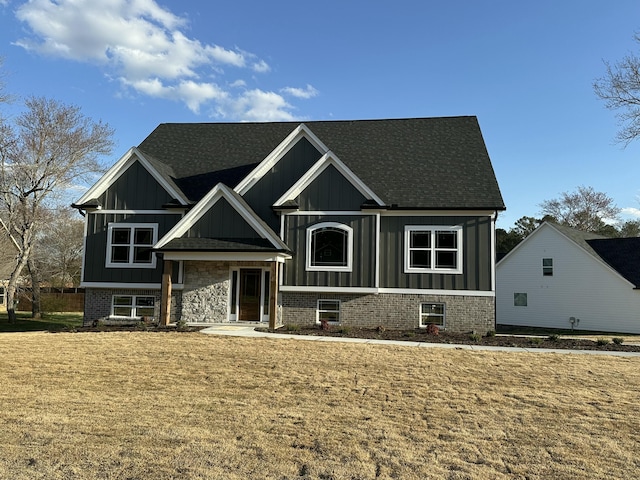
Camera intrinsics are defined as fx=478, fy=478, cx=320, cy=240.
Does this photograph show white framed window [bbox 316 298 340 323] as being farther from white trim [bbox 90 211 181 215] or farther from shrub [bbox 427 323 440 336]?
white trim [bbox 90 211 181 215]

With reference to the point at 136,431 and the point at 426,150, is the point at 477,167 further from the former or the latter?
the point at 136,431

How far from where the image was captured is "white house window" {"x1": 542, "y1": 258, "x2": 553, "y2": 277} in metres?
27.7

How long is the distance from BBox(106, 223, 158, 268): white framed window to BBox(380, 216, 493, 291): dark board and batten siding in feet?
30.0

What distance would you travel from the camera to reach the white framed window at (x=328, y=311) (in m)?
17.9

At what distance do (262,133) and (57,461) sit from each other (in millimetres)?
19148

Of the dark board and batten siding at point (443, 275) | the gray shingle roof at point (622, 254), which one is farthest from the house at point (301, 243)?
the gray shingle roof at point (622, 254)

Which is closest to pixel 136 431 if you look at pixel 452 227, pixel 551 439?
pixel 551 439

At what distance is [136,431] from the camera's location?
20.9 feet

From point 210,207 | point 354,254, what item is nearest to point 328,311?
point 354,254

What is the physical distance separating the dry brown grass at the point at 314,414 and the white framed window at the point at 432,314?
526 cm

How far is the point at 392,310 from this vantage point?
17578mm

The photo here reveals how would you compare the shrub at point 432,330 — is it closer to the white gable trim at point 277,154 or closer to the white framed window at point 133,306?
the white gable trim at point 277,154

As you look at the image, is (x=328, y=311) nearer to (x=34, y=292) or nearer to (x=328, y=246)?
(x=328, y=246)

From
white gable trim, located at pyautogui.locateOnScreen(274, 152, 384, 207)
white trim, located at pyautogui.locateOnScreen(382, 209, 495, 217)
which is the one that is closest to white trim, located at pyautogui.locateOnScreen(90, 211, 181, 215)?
white gable trim, located at pyautogui.locateOnScreen(274, 152, 384, 207)
